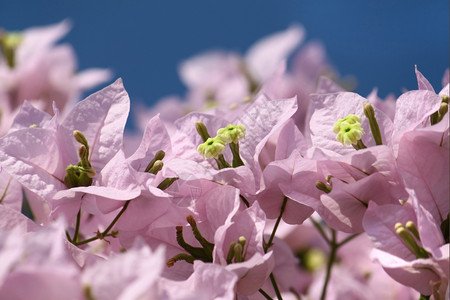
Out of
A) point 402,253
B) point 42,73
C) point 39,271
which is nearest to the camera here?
point 39,271

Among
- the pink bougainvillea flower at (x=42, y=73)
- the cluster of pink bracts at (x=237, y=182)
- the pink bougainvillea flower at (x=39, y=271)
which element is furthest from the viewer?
the pink bougainvillea flower at (x=42, y=73)

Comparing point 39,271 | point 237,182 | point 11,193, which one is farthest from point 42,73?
point 39,271

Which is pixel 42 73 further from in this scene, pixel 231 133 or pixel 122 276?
pixel 122 276

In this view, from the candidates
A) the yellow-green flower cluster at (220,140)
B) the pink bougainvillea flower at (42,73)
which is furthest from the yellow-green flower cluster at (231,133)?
the pink bougainvillea flower at (42,73)

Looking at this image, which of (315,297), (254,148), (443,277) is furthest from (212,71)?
(443,277)

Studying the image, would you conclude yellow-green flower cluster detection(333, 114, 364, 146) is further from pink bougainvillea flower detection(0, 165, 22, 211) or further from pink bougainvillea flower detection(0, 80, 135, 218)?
pink bougainvillea flower detection(0, 165, 22, 211)

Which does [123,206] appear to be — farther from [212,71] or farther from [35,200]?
[212,71]

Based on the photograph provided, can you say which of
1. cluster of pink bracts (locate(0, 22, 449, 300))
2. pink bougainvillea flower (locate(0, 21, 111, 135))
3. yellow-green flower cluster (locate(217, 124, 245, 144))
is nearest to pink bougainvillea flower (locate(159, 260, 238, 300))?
cluster of pink bracts (locate(0, 22, 449, 300))

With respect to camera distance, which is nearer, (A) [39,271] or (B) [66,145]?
(A) [39,271]

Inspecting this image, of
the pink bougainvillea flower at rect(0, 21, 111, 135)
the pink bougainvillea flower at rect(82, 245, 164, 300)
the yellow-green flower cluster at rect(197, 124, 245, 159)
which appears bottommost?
the pink bougainvillea flower at rect(0, 21, 111, 135)

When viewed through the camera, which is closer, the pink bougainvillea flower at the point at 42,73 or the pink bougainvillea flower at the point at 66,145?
the pink bougainvillea flower at the point at 66,145

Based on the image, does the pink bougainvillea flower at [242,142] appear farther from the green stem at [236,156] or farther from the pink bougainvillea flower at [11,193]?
the pink bougainvillea flower at [11,193]
